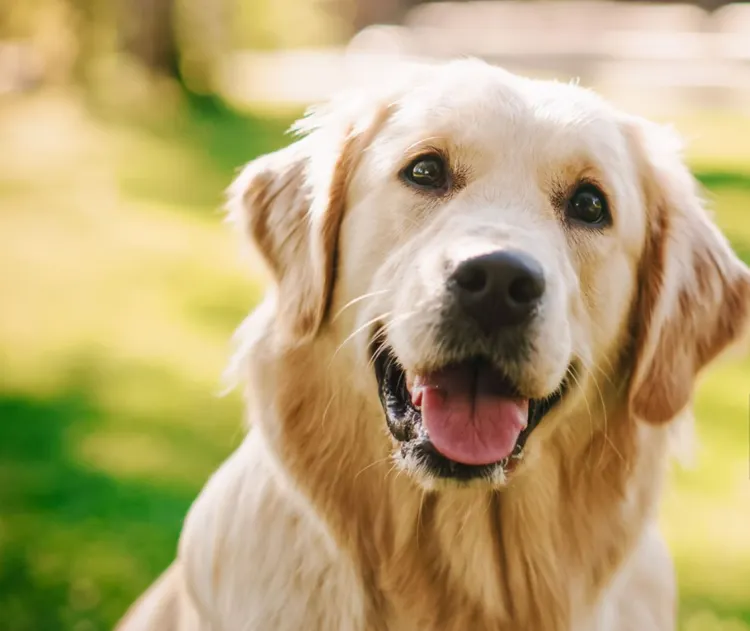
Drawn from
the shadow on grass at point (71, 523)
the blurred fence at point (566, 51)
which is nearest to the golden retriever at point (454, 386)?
the shadow on grass at point (71, 523)

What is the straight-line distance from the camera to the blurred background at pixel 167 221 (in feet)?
13.7

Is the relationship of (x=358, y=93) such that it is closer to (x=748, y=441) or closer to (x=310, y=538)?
(x=310, y=538)

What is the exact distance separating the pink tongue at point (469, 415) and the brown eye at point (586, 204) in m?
0.48

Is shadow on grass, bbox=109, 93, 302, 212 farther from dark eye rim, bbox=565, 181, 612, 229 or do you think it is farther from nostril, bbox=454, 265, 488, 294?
nostril, bbox=454, 265, 488, 294

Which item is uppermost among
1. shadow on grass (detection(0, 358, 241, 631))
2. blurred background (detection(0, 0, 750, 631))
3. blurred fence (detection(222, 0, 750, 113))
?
blurred fence (detection(222, 0, 750, 113))

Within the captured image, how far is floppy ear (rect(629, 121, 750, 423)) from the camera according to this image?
267 centimetres

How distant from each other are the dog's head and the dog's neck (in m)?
0.07

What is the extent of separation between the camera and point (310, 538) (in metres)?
2.59

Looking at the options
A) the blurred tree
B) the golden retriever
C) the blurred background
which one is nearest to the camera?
the golden retriever

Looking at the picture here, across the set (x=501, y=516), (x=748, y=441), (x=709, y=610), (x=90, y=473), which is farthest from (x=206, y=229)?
(x=501, y=516)

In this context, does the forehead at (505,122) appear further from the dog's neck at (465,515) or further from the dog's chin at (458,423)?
the dog's neck at (465,515)

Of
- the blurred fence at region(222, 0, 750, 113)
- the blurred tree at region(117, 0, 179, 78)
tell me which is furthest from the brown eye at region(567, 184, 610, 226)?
the blurred tree at region(117, 0, 179, 78)

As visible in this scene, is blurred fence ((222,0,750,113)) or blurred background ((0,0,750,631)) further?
blurred fence ((222,0,750,113))

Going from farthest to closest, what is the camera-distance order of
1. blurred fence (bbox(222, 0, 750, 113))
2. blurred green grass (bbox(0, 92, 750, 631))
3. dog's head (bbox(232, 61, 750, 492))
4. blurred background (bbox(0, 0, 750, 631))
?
blurred fence (bbox(222, 0, 750, 113)), blurred background (bbox(0, 0, 750, 631)), blurred green grass (bbox(0, 92, 750, 631)), dog's head (bbox(232, 61, 750, 492))
